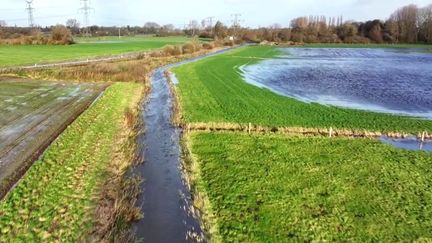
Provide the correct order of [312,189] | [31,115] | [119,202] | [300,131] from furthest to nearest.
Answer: [31,115] < [300,131] < [312,189] < [119,202]

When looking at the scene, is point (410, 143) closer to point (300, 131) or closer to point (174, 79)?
point (300, 131)

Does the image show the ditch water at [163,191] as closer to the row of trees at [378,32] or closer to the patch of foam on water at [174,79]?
the patch of foam on water at [174,79]

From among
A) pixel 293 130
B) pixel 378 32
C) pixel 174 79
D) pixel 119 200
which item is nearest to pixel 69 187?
pixel 119 200

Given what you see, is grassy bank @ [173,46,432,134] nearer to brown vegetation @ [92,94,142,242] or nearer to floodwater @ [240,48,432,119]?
floodwater @ [240,48,432,119]

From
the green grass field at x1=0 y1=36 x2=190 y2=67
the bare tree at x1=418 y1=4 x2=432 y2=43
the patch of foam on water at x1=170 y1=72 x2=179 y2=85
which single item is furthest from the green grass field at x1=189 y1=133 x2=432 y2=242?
the bare tree at x1=418 y1=4 x2=432 y2=43

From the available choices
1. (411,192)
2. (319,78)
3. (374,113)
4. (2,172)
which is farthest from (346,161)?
(319,78)

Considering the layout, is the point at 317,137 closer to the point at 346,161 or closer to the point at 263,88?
the point at 346,161

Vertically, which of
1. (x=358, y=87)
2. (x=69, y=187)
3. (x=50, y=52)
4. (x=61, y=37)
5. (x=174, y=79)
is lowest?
(x=69, y=187)
